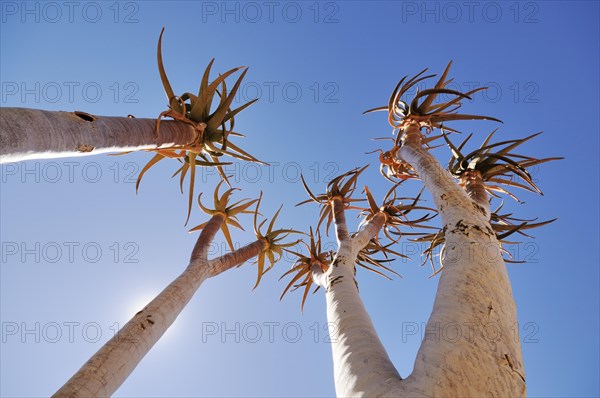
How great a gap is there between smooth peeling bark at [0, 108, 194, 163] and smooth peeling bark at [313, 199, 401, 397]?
207 centimetres

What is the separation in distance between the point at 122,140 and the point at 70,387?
1.82m

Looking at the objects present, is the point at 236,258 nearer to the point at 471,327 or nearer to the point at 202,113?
the point at 202,113

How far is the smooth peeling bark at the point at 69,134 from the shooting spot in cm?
195

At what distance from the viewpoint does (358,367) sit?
6.32 ft

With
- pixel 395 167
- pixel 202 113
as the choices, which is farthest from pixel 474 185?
pixel 202 113

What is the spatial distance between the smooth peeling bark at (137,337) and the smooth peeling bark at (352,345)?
68.8 inches

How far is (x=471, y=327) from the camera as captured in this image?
1.69 metres

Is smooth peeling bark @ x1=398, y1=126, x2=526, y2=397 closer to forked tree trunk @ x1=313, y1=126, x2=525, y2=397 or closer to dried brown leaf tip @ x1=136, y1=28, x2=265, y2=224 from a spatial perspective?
forked tree trunk @ x1=313, y1=126, x2=525, y2=397

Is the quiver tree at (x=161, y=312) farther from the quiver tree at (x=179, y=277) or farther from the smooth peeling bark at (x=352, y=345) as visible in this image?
the smooth peeling bark at (x=352, y=345)

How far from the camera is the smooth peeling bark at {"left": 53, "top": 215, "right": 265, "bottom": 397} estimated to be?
2656 millimetres

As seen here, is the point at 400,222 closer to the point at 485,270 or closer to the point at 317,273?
the point at 317,273

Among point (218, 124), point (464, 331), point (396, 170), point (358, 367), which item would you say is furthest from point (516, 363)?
point (396, 170)

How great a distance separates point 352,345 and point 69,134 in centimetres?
226

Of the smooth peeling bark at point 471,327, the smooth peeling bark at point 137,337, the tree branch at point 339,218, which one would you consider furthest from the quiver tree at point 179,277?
the smooth peeling bark at point 471,327
